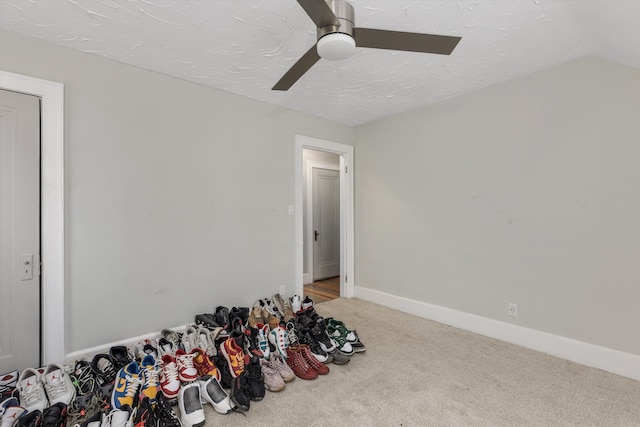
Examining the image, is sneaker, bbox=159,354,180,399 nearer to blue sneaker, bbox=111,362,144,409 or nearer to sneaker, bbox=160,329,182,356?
blue sneaker, bbox=111,362,144,409

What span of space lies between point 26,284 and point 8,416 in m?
0.91

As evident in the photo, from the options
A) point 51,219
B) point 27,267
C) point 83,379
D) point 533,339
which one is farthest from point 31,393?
point 533,339

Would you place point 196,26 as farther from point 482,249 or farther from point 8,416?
point 482,249

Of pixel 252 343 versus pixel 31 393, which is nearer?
pixel 31 393

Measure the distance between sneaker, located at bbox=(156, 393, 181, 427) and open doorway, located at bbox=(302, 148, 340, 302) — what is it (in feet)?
9.80

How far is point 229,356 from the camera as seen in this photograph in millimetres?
2127

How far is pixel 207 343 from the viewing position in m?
2.34

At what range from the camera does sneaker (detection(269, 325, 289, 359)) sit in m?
2.40

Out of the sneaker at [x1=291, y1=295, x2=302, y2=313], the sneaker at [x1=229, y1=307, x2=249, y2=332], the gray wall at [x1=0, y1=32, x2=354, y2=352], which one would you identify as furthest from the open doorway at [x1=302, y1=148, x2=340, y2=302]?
the sneaker at [x1=229, y1=307, x2=249, y2=332]

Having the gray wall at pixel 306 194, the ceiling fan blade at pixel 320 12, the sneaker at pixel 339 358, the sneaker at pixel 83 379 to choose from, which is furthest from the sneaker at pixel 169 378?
the gray wall at pixel 306 194

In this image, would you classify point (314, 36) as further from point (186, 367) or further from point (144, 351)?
point (144, 351)

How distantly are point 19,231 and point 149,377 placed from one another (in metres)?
1.37

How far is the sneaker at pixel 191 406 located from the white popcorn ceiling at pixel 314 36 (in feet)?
7.44

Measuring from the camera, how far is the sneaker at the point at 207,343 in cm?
229
